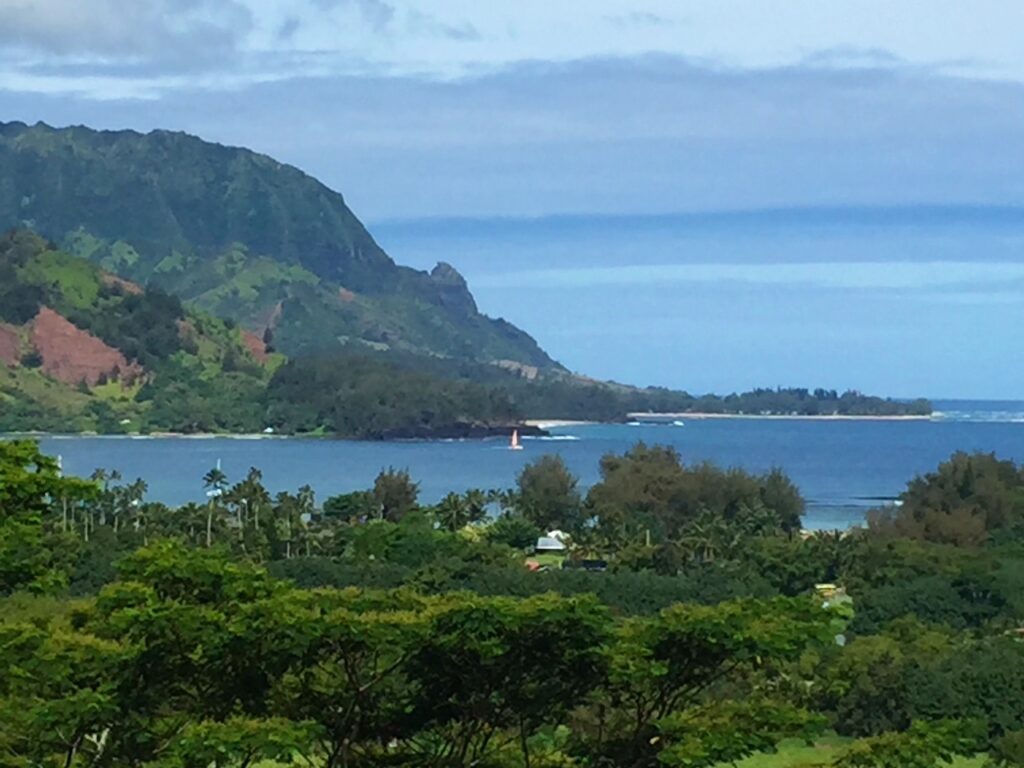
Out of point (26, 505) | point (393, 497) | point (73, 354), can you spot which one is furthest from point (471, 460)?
point (26, 505)

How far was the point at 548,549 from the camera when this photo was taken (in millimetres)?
71938

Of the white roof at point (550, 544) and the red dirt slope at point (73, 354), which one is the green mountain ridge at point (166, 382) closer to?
the red dirt slope at point (73, 354)

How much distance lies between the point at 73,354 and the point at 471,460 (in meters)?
52.1

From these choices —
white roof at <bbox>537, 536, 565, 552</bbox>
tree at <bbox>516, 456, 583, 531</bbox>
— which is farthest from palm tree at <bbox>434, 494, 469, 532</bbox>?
tree at <bbox>516, 456, 583, 531</bbox>

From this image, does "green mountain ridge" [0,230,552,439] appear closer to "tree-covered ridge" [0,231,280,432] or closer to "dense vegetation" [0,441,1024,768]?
"tree-covered ridge" [0,231,280,432]

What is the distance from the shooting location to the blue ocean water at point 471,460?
114 metres

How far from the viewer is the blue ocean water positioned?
11400 centimetres

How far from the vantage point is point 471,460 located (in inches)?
5871

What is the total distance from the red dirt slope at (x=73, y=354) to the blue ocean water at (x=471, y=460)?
15599mm

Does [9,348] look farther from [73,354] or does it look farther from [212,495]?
[212,495]

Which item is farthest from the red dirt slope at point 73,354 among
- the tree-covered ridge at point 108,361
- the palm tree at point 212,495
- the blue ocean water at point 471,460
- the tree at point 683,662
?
the tree at point 683,662

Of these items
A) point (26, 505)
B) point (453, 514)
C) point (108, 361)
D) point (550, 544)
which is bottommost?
point (550, 544)

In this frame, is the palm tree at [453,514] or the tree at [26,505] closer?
the tree at [26,505]

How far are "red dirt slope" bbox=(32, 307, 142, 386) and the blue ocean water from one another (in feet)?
51.2
